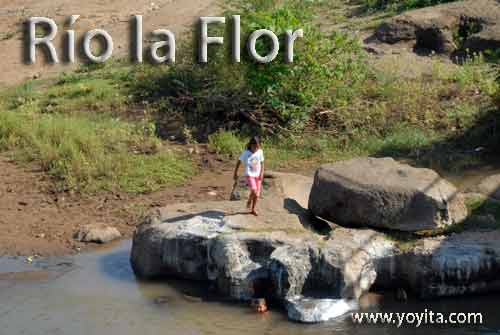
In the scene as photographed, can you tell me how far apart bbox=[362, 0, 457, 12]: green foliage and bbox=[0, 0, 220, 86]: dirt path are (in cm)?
319

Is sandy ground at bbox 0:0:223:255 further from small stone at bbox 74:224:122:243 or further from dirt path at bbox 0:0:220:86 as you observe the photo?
dirt path at bbox 0:0:220:86

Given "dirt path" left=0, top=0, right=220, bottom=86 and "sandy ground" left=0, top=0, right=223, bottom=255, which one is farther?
"dirt path" left=0, top=0, right=220, bottom=86

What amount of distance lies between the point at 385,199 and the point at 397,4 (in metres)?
9.53

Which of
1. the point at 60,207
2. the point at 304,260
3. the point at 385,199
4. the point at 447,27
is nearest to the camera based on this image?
the point at 304,260

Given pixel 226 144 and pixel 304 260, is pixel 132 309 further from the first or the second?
pixel 226 144

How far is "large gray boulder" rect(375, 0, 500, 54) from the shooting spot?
1524 centimetres

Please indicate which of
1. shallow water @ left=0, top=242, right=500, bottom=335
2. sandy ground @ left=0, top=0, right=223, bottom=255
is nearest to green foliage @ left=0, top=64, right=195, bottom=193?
sandy ground @ left=0, top=0, right=223, bottom=255

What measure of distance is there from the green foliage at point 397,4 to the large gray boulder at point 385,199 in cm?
857

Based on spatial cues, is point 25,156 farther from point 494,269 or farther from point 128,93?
point 494,269

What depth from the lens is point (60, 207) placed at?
35.4 feet

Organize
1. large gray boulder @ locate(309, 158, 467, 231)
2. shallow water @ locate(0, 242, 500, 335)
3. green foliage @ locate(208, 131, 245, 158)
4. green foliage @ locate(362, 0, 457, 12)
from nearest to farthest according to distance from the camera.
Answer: shallow water @ locate(0, 242, 500, 335), large gray boulder @ locate(309, 158, 467, 231), green foliage @ locate(208, 131, 245, 158), green foliage @ locate(362, 0, 457, 12)

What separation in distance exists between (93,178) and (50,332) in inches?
145

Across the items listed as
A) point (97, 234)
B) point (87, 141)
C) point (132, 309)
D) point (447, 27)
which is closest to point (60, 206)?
point (97, 234)

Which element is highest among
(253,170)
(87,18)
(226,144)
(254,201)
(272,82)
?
(87,18)
